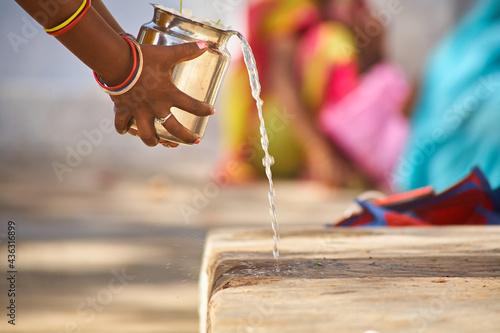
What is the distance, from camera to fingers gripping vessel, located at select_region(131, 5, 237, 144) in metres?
1.12

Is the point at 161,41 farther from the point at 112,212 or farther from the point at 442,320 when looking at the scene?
the point at 112,212

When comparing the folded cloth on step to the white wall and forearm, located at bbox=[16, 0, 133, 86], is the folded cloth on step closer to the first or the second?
forearm, located at bbox=[16, 0, 133, 86]

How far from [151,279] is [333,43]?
97.9 inches

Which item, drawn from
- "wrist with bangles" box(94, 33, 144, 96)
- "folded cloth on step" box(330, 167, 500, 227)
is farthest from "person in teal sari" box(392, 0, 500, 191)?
"wrist with bangles" box(94, 33, 144, 96)

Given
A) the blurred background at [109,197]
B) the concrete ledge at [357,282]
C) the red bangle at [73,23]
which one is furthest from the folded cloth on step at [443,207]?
the red bangle at [73,23]

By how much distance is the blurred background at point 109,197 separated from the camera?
2.33 meters

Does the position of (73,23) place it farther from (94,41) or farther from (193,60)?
(193,60)

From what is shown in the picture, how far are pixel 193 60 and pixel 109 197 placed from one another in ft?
11.4

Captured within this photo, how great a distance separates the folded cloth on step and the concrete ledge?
175 millimetres

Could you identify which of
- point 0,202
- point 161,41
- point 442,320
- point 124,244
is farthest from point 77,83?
point 442,320

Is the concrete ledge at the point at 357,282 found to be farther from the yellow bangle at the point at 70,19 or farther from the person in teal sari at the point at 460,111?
the person in teal sari at the point at 460,111

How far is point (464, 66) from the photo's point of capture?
2803 mm

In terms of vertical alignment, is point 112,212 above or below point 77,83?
below

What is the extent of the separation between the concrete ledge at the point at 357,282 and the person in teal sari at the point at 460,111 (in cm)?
113
